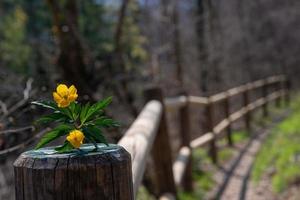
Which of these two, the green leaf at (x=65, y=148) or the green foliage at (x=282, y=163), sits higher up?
the green leaf at (x=65, y=148)

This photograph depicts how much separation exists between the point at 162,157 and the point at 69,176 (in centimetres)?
335

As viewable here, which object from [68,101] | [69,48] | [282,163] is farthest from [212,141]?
[68,101]

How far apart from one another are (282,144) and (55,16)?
3.66 metres

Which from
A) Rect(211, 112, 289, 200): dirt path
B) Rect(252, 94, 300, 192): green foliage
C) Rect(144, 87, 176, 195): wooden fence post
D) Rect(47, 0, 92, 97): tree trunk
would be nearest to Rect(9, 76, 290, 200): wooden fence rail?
Rect(144, 87, 176, 195): wooden fence post

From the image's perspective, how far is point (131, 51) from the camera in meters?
14.4

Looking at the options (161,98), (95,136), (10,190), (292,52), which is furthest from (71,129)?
(292,52)

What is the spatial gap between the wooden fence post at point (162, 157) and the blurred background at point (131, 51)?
0.59 meters

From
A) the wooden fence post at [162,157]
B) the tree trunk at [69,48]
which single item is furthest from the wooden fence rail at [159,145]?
the tree trunk at [69,48]

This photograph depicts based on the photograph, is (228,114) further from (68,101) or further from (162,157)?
(68,101)

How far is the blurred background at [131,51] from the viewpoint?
511 centimetres

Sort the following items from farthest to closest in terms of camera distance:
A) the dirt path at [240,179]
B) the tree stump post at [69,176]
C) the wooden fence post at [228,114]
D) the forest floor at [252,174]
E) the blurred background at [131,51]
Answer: the wooden fence post at [228,114]
the dirt path at [240,179]
the forest floor at [252,174]
the blurred background at [131,51]
the tree stump post at [69,176]

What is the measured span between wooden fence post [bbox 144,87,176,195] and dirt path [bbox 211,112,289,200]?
5.26 feet

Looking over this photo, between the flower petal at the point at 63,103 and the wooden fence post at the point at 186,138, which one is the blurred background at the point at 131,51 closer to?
the wooden fence post at the point at 186,138

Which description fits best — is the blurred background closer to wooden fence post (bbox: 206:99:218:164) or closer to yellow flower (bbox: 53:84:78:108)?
wooden fence post (bbox: 206:99:218:164)
